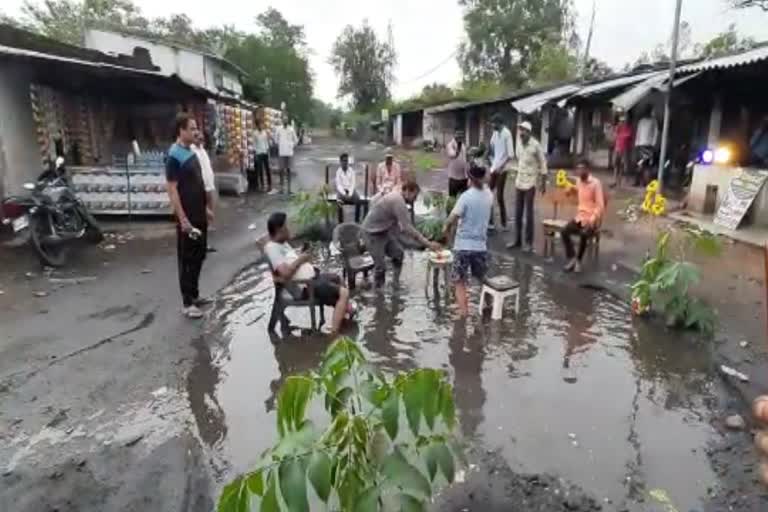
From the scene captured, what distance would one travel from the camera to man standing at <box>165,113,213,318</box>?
5.52 meters

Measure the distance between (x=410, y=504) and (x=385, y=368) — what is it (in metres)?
3.25

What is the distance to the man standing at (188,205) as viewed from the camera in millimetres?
5516

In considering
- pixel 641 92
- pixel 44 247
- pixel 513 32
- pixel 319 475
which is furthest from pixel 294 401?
pixel 513 32

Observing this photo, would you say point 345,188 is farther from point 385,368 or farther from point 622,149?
point 622,149

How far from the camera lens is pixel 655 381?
4.79 m

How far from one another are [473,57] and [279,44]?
54.7 feet

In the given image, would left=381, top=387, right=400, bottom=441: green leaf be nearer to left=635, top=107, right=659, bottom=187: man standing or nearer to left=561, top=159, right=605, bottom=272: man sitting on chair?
left=561, top=159, right=605, bottom=272: man sitting on chair

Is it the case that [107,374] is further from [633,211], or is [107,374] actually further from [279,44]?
[279,44]

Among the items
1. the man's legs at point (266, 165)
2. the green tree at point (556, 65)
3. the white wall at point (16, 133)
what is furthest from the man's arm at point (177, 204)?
the green tree at point (556, 65)

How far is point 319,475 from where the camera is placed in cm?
162

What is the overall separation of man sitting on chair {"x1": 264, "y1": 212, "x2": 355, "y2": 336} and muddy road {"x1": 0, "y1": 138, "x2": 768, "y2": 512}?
0.41 m

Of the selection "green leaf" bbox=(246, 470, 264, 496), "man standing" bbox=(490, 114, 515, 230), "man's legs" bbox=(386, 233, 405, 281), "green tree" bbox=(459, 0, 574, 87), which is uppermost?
"green tree" bbox=(459, 0, 574, 87)

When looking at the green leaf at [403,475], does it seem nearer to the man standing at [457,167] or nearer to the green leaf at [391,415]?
the green leaf at [391,415]

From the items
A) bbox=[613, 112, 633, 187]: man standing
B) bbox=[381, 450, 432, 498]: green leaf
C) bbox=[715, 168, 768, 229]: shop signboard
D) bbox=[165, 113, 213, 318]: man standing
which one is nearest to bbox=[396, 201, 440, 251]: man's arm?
bbox=[165, 113, 213, 318]: man standing
